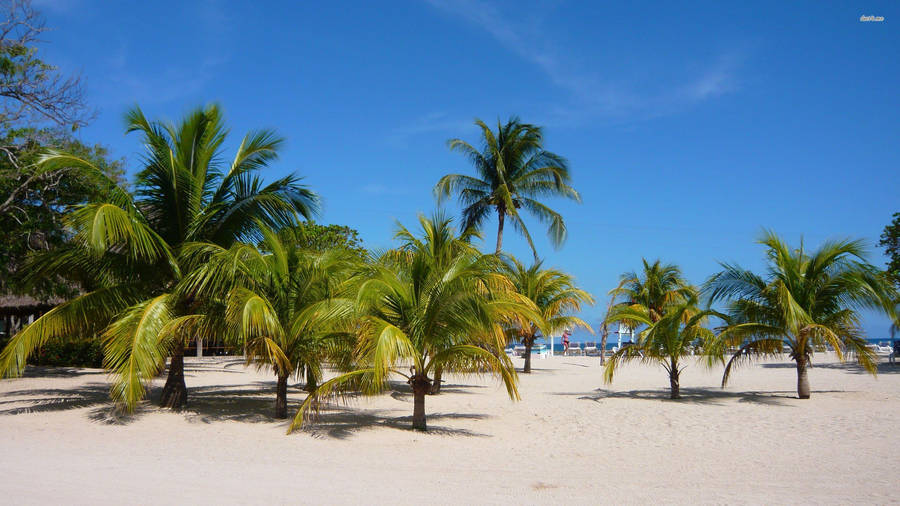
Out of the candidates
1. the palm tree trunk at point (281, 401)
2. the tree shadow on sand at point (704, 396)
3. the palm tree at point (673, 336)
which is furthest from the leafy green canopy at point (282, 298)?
the tree shadow on sand at point (704, 396)

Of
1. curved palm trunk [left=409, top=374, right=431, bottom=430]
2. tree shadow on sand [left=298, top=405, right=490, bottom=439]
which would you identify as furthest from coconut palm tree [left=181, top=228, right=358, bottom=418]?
curved palm trunk [left=409, top=374, right=431, bottom=430]

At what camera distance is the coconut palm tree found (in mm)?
9250

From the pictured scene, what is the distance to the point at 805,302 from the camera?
13961 mm

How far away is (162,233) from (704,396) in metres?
12.5

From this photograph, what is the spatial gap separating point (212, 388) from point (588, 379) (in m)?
12.3

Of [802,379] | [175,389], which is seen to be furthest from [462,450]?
[802,379]

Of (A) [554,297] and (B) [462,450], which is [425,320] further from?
(A) [554,297]

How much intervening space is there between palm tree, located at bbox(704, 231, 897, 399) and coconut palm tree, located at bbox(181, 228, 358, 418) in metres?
8.77

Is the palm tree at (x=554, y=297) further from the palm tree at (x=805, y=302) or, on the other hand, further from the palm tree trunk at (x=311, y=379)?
the palm tree trunk at (x=311, y=379)

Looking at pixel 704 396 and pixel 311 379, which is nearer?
pixel 311 379

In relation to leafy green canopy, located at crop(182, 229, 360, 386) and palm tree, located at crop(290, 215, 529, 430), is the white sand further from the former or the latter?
leafy green canopy, located at crop(182, 229, 360, 386)

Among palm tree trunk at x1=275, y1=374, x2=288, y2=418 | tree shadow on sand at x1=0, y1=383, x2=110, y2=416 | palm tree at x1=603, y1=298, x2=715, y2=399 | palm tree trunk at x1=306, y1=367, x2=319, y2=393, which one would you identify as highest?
palm tree at x1=603, y1=298, x2=715, y2=399

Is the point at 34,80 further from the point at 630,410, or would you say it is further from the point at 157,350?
the point at 630,410

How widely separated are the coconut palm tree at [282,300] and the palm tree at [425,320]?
1.71 ft
